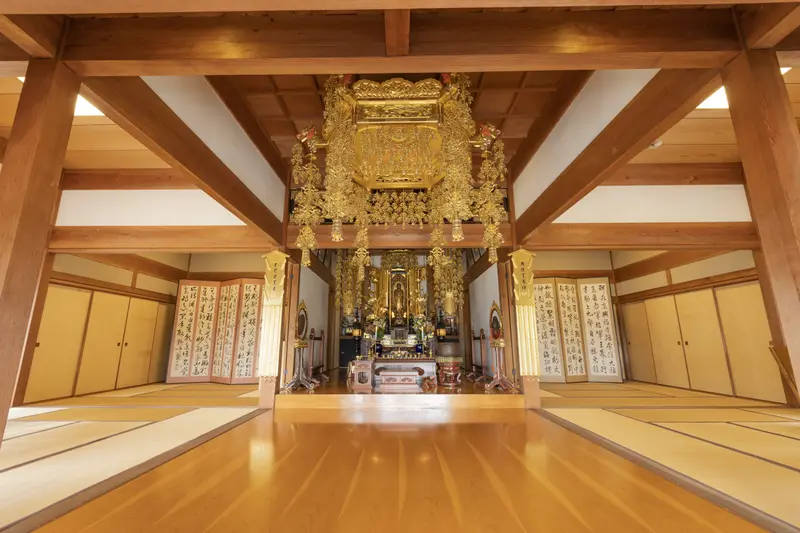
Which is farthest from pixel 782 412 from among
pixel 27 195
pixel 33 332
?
pixel 33 332

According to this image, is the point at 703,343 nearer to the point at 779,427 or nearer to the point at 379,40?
the point at 779,427

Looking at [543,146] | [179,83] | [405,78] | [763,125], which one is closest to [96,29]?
[179,83]

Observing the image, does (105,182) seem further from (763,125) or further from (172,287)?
(763,125)

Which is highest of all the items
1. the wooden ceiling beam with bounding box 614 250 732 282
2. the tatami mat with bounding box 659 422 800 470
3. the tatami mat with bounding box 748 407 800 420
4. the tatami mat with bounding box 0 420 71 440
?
the wooden ceiling beam with bounding box 614 250 732 282

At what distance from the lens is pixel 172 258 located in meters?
6.66

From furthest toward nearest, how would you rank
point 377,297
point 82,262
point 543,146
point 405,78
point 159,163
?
point 377,297
point 82,262
point 159,163
point 543,146
point 405,78

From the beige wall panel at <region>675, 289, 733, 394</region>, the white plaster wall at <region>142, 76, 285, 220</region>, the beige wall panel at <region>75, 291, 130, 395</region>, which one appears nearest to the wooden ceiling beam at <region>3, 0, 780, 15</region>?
the white plaster wall at <region>142, 76, 285, 220</region>

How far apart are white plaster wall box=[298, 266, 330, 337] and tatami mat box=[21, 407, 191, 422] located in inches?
82.1

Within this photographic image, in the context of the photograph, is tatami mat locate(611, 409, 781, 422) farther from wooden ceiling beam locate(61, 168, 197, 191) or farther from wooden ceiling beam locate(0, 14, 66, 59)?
wooden ceiling beam locate(61, 168, 197, 191)

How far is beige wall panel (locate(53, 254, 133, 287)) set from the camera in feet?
15.4

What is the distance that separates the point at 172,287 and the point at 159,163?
12.1 ft

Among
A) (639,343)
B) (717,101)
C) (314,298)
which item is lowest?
(639,343)

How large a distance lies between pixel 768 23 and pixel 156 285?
8055mm

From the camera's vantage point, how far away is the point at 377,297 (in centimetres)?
747
